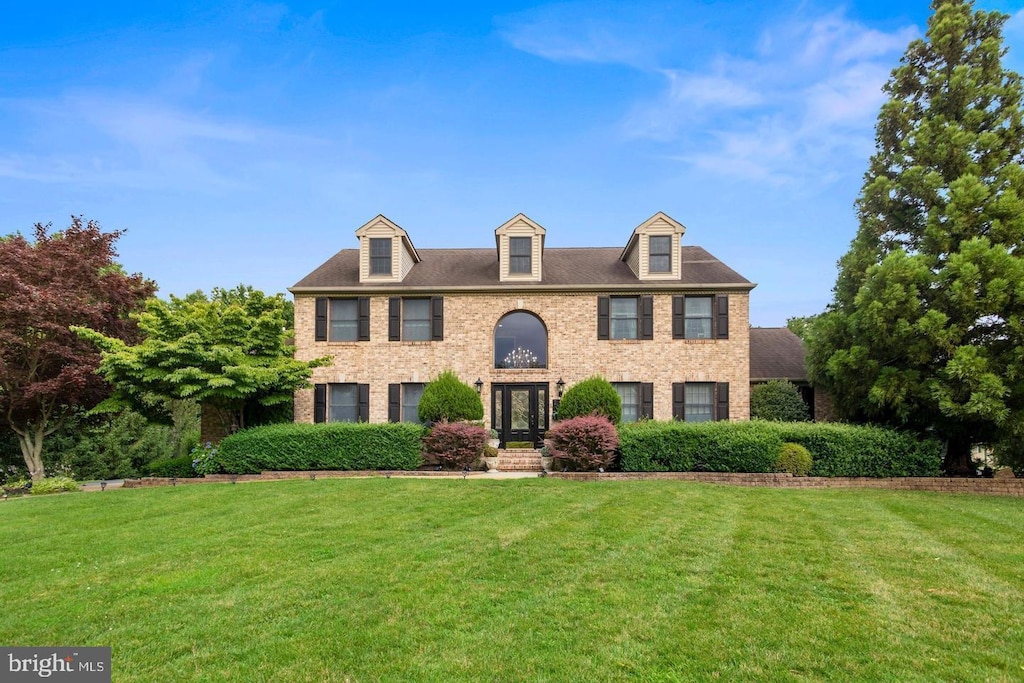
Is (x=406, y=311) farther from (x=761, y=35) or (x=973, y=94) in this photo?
(x=973, y=94)

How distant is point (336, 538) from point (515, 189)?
1489cm

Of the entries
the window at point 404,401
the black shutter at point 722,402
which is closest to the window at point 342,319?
the window at point 404,401

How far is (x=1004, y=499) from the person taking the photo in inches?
460

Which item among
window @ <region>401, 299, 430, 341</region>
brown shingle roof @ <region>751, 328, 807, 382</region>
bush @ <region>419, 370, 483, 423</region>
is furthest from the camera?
brown shingle roof @ <region>751, 328, 807, 382</region>

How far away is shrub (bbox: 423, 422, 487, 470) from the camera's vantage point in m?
14.2

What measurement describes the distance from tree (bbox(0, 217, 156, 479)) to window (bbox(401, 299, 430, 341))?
8.38 meters

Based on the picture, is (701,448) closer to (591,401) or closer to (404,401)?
(591,401)

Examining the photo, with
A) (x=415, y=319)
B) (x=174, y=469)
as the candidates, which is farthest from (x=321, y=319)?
(x=174, y=469)

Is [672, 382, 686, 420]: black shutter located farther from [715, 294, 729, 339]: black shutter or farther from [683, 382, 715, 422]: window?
[715, 294, 729, 339]: black shutter

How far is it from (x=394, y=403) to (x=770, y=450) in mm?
11399

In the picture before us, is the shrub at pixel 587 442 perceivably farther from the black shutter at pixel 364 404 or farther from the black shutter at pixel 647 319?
the black shutter at pixel 364 404

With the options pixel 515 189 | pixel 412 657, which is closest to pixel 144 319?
pixel 515 189

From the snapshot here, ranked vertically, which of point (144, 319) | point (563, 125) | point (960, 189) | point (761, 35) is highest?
point (761, 35)

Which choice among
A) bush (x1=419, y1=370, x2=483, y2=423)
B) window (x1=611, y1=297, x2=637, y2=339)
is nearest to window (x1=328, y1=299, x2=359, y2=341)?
bush (x1=419, y1=370, x2=483, y2=423)
